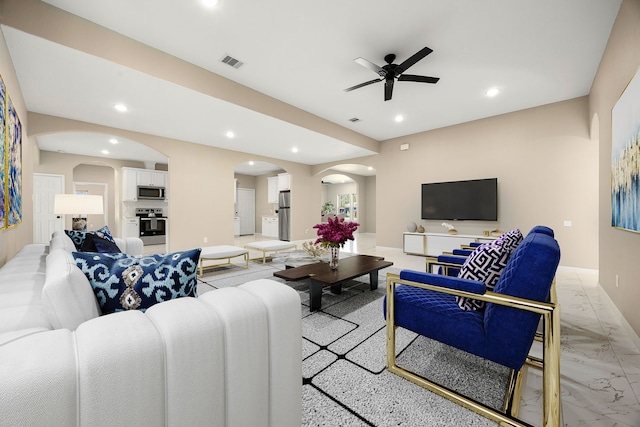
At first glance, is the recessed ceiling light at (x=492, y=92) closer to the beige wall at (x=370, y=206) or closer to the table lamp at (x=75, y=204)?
the table lamp at (x=75, y=204)

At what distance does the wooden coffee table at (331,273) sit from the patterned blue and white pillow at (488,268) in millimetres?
1227

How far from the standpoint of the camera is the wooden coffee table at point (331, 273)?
267cm

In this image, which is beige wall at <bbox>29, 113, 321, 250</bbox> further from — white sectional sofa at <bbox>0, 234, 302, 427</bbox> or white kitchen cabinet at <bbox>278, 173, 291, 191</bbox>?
white sectional sofa at <bbox>0, 234, 302, 427</bbox>

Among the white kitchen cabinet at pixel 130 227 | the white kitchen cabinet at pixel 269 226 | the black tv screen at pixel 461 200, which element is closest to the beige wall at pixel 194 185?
the white kitchen cabinet at pixel 130 227

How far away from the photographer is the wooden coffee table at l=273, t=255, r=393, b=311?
2674 millimetres

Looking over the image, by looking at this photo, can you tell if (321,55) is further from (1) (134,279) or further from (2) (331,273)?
(1) (134,279)

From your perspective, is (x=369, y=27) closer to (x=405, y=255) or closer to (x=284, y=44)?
(x=284, y=44)

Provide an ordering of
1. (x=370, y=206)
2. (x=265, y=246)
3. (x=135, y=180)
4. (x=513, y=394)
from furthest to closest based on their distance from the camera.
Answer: (x=370, y=206) < (x=135, y=180) < (x=265, y=246) < (x=513, y=394)

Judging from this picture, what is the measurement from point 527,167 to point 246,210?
897 cm

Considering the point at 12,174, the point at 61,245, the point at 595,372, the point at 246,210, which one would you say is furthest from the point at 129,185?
the point at 595,372

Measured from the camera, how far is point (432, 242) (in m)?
5.54

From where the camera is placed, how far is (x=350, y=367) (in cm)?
174

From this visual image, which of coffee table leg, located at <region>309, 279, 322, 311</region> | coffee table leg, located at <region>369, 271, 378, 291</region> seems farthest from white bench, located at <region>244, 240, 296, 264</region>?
coffee table leg, located at <region>309, 279, 322, 311</region>

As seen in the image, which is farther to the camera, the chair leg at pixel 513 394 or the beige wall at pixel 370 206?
the beige wall at pixel 370 206
